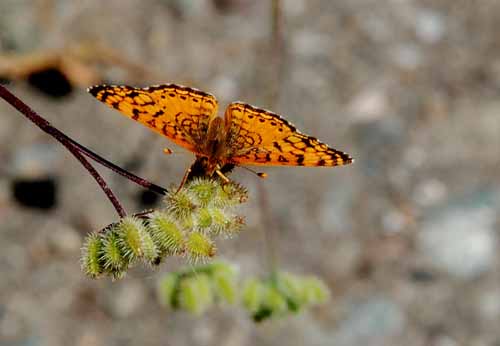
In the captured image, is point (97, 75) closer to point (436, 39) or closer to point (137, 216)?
point (436, 39)

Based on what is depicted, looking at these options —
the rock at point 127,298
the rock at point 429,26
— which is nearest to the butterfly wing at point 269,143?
the rock at point 127,298

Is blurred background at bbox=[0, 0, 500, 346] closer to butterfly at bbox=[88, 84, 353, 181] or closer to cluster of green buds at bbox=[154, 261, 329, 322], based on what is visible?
cluster of green buds at bbox=[154, 261, 329, 322]

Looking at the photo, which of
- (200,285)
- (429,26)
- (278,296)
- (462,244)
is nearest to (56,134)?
(200,285)

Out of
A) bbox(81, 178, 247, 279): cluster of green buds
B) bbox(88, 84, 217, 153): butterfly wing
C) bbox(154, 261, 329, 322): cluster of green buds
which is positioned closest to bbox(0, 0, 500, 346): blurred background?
bbox(154, 261, 329, 322): cluster of green buds

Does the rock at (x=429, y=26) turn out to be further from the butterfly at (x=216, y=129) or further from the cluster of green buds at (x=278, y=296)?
the butterfly at (x=216, y=129)

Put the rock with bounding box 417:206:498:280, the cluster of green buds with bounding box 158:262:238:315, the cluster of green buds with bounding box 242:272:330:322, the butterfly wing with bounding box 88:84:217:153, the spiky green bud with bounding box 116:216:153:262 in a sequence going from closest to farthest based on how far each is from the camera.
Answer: the spiky green bud with bounding box 116:216:153:262 → the butterfly wing with bounding box 88:84:217:153 → the cluster of green buds with bounding box 158:262:238:315 → the cluster of green buds with bounding box 242:272:330:322 → the rock with bounding box 417:206:498:280

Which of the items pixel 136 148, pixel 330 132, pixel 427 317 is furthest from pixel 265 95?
pixel 427 317
